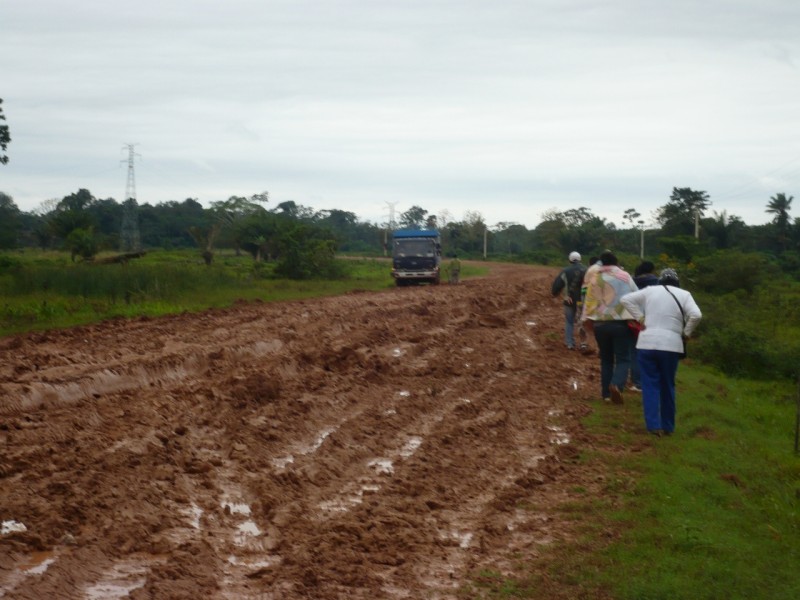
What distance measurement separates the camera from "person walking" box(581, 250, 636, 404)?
41.8 ft

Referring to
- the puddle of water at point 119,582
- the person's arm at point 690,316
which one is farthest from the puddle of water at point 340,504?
the person's arm at point 690,316

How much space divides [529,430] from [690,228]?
67.7 metres

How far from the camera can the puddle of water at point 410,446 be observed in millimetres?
9656

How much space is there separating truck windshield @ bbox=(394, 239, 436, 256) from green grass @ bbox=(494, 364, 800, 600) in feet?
109

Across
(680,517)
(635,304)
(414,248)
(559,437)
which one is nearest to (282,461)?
(559,437)

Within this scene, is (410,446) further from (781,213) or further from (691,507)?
(781,213)

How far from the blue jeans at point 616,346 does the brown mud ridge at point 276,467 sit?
1.98 feet

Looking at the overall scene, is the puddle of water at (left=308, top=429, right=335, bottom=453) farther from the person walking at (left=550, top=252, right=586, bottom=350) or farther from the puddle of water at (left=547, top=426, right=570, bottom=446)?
the person walking at (left=550, top=252, right=586, bottom=350)

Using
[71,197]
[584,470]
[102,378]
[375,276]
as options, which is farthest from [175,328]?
[71,197]

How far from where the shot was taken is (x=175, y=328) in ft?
66.3

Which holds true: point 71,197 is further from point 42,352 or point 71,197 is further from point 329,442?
point 329,442

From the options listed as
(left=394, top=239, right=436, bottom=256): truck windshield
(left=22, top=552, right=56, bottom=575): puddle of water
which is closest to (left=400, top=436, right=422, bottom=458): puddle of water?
(left=22, top=552, right=56, bottom=575): puddle of water

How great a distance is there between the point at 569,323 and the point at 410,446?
29.7ft

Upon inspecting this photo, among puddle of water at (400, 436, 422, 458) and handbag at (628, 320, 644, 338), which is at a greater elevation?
handbag at (628, 320, 644, 338)
